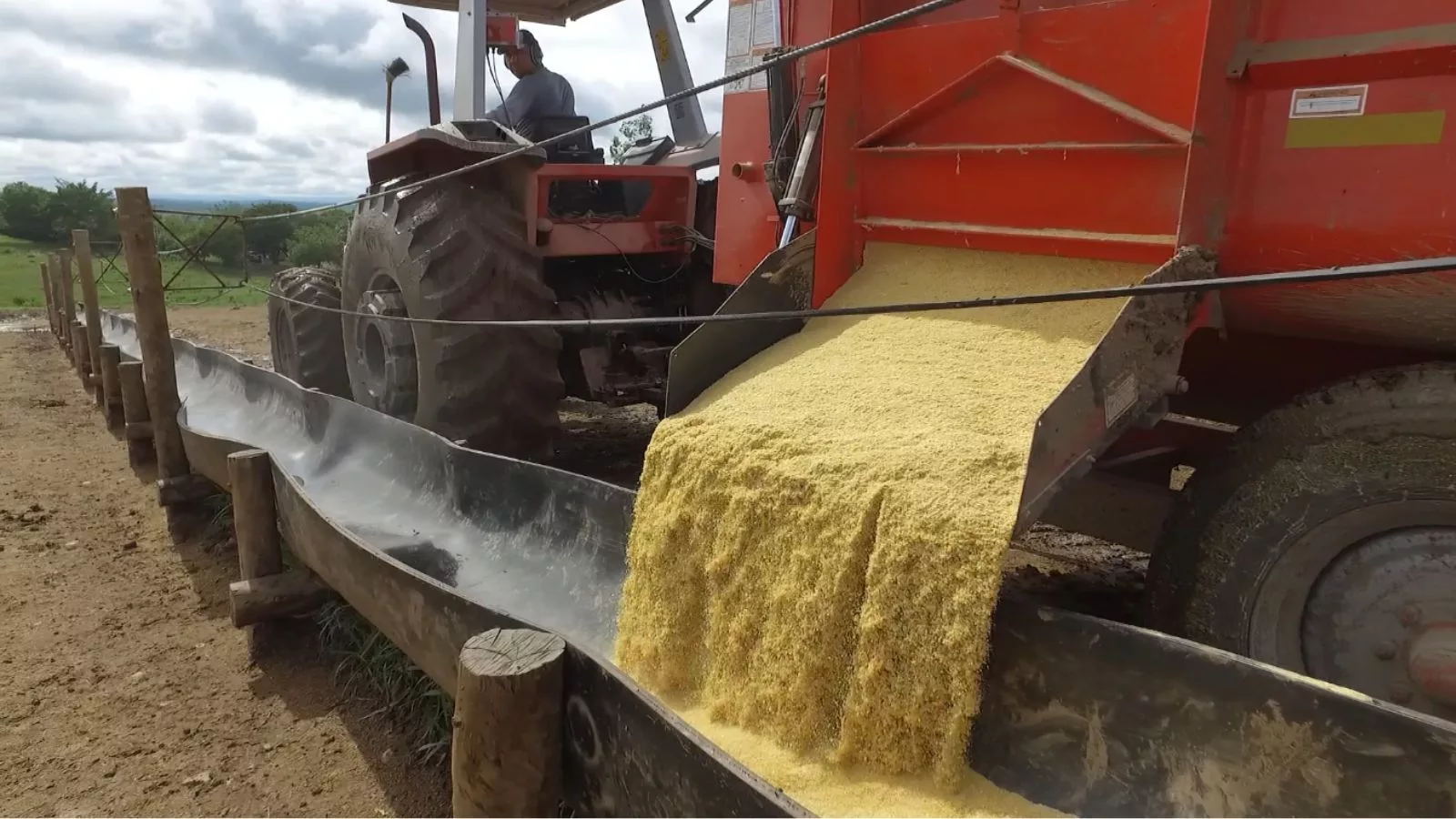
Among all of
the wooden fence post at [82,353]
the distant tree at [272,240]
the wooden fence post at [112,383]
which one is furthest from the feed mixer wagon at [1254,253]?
the distant tree at [272,240]

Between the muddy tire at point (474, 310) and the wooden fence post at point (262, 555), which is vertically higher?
the muddy tire at point (474, 310)

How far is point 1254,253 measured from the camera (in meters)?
2.07

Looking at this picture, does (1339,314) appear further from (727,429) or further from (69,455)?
(69,455)

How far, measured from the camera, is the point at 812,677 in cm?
198

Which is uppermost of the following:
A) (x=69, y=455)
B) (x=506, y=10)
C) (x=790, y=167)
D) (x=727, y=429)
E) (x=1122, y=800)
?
(x=506, y=10)

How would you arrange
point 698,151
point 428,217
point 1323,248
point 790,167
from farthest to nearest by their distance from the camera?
1. point 698,151
2. point 428,217
3. point 790,167
4. point 1323,248

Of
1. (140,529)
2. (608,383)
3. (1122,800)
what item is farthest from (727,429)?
(140,529)

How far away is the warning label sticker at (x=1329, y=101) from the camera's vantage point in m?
1.87

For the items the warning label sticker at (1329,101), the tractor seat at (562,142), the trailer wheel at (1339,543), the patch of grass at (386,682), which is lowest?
the patch of grass at (386,682)

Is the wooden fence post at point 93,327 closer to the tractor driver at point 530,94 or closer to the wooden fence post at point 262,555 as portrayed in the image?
the tractor driver at point 530,94

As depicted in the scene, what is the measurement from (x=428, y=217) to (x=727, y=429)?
7.08 ft

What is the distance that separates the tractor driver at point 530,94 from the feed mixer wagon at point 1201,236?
67.7 inches

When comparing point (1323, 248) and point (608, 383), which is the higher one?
point (1323, 248)

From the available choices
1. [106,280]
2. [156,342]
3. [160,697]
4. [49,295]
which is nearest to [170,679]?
[160,697]
